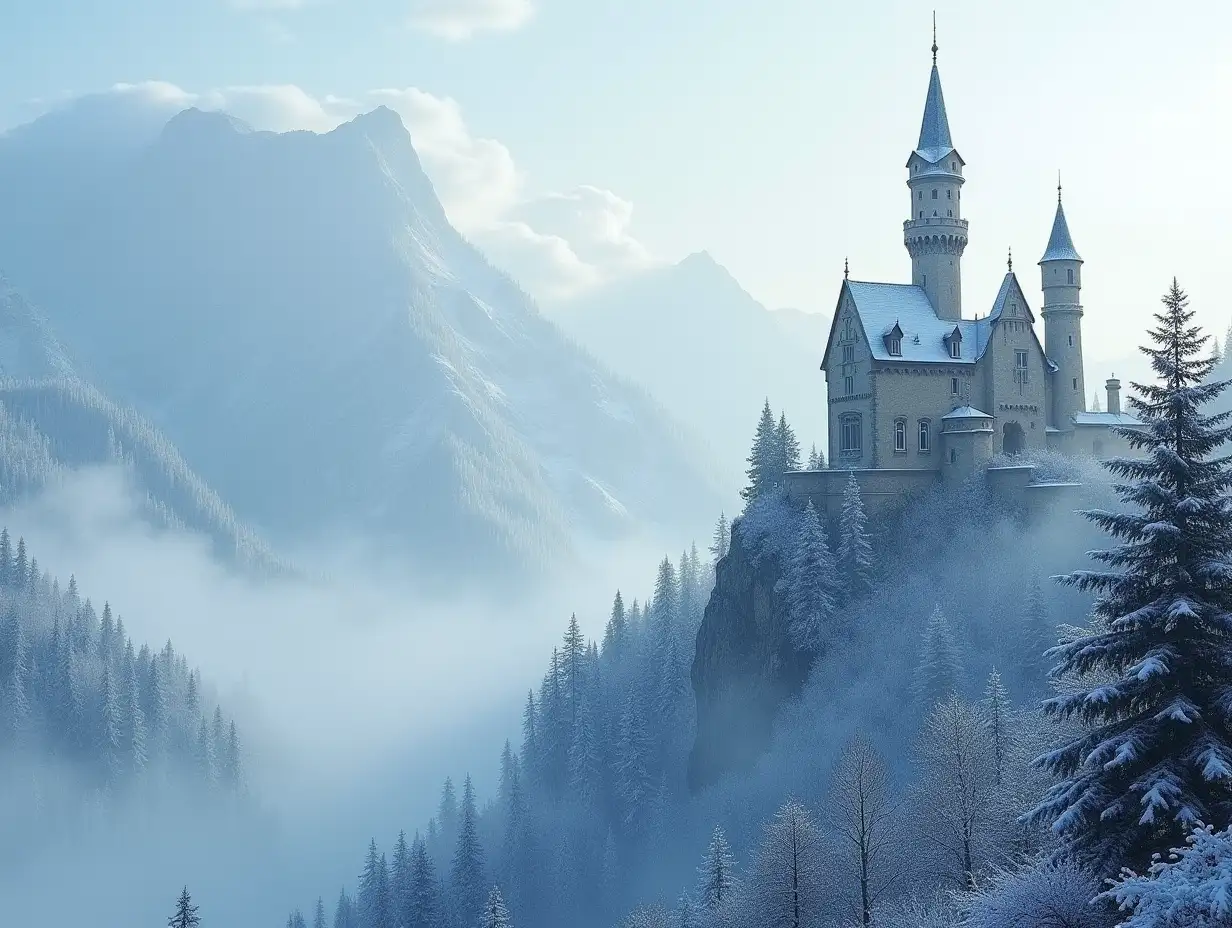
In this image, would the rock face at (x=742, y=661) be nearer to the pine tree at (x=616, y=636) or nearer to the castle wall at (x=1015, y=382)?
the castle wall at (x=1015, y=382)

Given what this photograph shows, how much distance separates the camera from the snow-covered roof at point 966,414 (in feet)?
248

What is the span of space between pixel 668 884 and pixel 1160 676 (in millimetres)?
64306

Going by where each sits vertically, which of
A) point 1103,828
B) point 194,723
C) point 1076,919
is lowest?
point 194,723

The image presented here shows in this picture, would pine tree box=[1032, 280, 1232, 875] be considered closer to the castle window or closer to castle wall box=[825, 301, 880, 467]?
castle wall box=[825, 301, 880, 467]

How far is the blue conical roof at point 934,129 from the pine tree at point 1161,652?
62.5m

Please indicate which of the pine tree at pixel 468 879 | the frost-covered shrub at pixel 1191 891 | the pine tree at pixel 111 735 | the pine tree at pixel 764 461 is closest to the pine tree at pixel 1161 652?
the frost-covered shrub at pixel 1191 891

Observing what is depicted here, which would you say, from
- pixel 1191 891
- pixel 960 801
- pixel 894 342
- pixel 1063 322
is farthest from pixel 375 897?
pixel 1191 891

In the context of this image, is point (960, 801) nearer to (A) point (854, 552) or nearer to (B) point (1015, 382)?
(A) point (854, 552)

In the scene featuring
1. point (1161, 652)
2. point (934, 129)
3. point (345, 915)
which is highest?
point (934, 129)

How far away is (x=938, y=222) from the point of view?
267 ft

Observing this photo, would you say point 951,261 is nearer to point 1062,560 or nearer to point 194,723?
point 1062,560

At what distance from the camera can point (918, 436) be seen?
253ft

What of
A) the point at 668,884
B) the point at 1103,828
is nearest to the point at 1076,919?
the point at 1103,828

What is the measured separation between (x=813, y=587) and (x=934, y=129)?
3346 centimetres
